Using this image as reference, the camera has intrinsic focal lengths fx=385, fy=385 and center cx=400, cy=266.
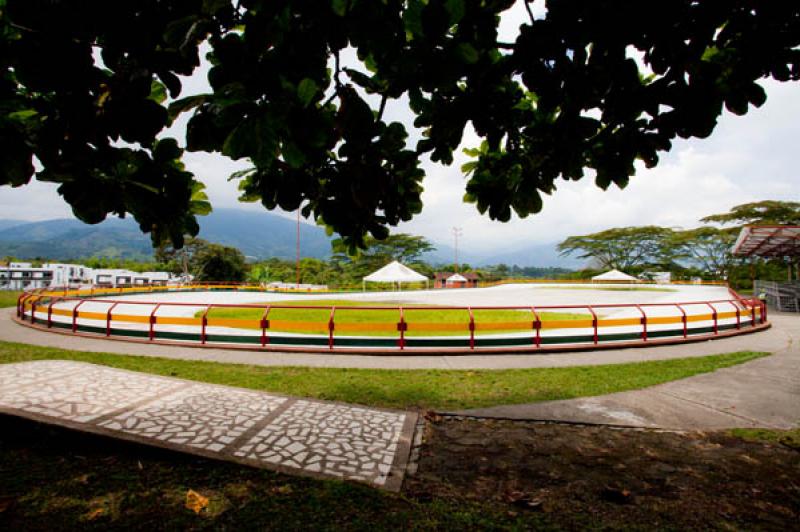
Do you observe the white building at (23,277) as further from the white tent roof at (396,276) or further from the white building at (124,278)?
the white tent roof at (396,276)

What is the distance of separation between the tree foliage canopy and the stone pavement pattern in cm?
227

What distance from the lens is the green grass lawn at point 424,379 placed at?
558 cm

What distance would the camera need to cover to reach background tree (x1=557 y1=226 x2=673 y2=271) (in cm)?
5228

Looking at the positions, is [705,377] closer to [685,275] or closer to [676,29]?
[676,29]

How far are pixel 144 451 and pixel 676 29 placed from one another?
5.10m

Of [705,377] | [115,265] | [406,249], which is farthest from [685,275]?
[115,265]

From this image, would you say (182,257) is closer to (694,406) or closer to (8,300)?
(8,300)

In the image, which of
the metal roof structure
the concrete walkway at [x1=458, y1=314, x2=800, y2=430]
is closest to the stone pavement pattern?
the concrete walkway at [x1=458, y1=314, x2=800, y2=430]

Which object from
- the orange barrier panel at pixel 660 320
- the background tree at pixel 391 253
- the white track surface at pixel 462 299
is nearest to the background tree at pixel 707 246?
the white track surface at pixel 462 299

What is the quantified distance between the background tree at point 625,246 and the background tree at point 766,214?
1316 cm

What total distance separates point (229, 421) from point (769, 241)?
3016cm

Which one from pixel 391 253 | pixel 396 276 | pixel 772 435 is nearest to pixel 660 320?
pixel 772 435

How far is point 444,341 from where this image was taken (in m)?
9.77

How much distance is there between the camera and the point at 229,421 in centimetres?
432
